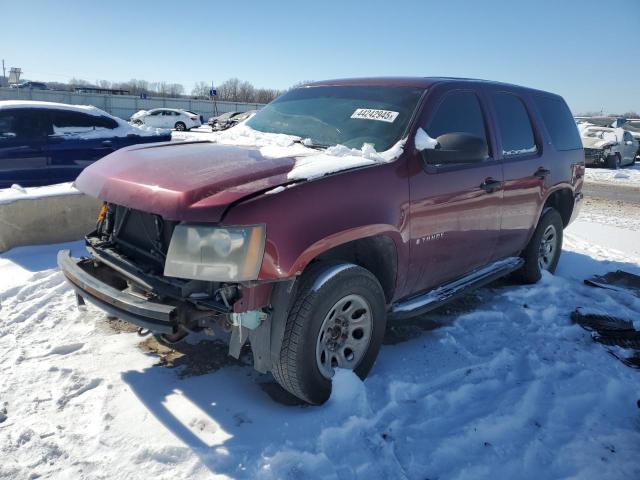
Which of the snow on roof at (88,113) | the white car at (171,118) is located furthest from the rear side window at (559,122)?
the white car at (171,118)

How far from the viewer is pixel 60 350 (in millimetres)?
3266

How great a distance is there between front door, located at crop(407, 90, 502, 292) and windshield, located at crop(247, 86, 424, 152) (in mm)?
187

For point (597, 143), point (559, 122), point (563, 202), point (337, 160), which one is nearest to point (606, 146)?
point (597, 143)

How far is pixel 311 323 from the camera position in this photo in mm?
2582

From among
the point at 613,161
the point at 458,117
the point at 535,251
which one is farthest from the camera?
the point at 613,161

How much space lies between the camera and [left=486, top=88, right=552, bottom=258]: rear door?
4.11 metres

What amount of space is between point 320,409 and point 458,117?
2.41m

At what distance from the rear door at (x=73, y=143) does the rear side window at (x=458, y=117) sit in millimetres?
5789

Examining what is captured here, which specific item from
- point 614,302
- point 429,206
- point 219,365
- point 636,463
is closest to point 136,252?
point 219,365

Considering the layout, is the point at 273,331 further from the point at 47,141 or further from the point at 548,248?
the point at 47,141

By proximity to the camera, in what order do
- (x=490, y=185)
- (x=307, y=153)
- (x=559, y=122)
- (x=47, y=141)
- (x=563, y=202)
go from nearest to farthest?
1. (x=307, y=153)
2. (x=490, y=185)
3. (x=559, y=122)
4. (x=563, y=202)
5. (x=47, y=141)

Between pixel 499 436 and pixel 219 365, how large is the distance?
181cm

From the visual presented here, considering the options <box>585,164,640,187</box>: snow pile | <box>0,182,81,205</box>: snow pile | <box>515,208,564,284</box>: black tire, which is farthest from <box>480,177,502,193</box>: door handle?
<box>585,164,640,187</box>: snow pile

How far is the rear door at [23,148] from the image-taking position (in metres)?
6.72
